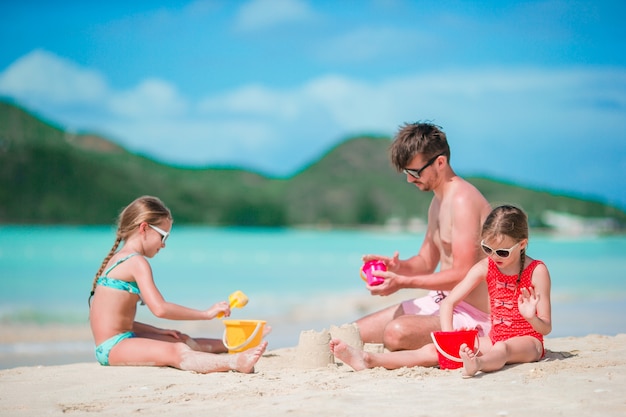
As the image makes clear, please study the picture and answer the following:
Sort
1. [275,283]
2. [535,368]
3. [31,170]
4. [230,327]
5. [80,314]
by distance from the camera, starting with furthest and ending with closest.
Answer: [31,170], [275,283], [80,314], [230,327], [535,368]

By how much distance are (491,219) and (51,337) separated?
7.70 m

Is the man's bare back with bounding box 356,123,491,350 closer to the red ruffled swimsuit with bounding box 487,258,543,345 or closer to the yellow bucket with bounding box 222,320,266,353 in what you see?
Result: the red ruffled swimsuit with bounding box 487,258,543,345

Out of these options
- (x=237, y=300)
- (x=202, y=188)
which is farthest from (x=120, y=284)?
(x=202, y=188)

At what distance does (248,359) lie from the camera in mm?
4984

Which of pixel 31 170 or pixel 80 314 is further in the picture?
pixel 31 170

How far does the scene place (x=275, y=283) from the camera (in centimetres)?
2167

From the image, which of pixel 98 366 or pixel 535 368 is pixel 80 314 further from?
pixel 535 368

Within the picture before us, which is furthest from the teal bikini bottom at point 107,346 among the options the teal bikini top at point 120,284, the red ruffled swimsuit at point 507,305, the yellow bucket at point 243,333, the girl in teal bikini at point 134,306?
the red ruffled swimsuit at point 507,305

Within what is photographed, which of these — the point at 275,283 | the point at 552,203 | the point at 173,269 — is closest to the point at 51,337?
the point at 275,283

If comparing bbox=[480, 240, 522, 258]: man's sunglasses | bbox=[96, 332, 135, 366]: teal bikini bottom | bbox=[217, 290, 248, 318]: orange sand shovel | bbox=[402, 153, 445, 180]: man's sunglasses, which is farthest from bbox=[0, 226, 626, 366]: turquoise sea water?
bbox=[480, 240, 522, 258]: man's sunglasses

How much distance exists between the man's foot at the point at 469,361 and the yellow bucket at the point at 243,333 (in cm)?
161

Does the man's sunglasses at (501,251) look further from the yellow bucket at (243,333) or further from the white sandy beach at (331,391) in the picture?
the yellow bucket at (243,333)

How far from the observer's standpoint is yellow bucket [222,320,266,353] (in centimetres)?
537

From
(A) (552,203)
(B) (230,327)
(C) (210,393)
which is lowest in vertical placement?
(C) (210,393)
